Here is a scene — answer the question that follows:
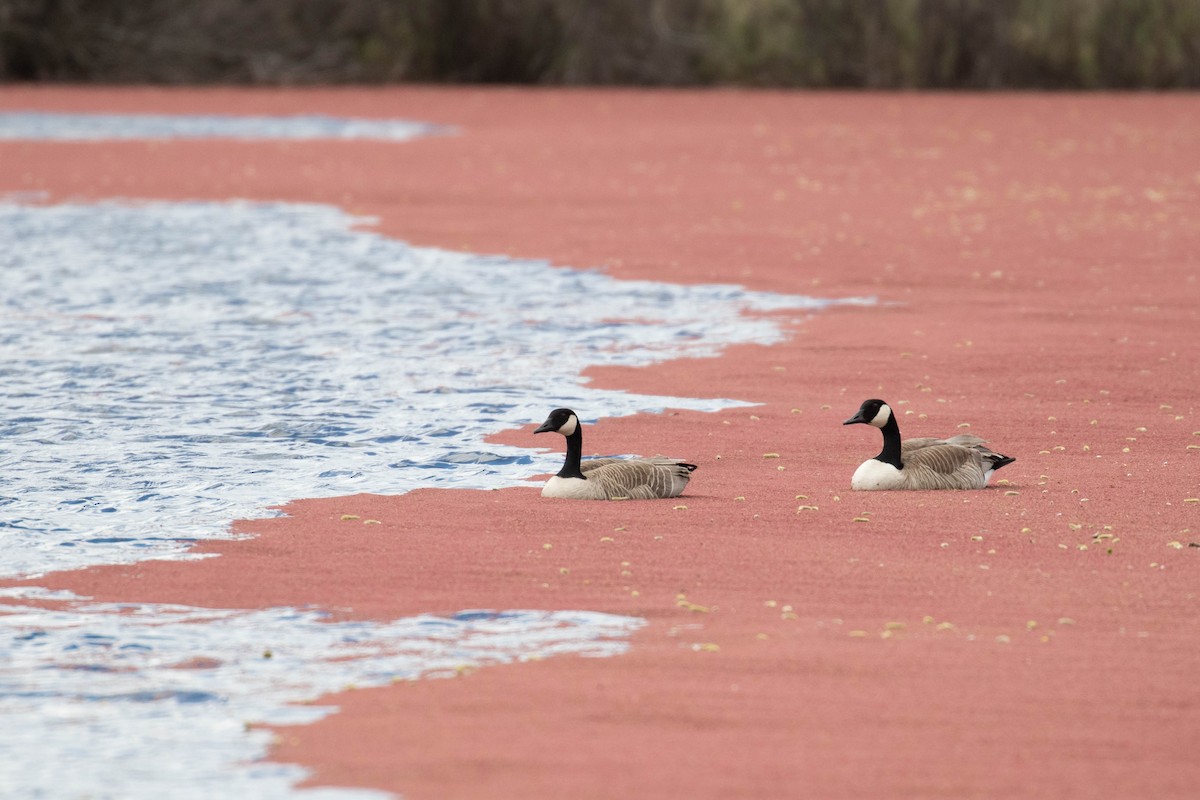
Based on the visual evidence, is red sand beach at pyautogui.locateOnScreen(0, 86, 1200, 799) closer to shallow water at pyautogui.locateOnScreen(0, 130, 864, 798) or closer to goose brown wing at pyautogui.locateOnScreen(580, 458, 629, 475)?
shallow water at pyautogui.locateOnScreen(0, 130, 864, 798)

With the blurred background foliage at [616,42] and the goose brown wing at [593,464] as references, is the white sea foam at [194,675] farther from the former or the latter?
the blurred background foliage at [616,42]

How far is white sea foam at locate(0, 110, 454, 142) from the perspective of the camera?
37.0 meters

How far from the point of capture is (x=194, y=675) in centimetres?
712

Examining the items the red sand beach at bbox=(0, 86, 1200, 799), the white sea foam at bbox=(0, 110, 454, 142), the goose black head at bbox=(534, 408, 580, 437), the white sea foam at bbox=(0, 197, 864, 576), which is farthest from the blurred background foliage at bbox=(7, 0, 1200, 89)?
the goose black head at bbox=(534, 408, 580, 437)

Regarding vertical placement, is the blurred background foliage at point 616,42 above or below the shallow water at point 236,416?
above

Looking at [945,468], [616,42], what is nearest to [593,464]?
[945,468]

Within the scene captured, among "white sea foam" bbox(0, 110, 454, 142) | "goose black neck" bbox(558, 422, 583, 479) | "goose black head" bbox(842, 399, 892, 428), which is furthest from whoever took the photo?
"white sea foam" bbox(0, 110, 454, 142)

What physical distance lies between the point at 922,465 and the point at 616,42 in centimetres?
4061

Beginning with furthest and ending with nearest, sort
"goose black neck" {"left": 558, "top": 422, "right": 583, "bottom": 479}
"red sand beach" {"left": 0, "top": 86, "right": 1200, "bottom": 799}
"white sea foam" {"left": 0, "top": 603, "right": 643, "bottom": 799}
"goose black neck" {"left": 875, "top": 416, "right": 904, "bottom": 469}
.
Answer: "goose black neck" {"left": 875, "top": 416, "right": 904, "bottom": 469}
"goose black neck" {"left": 558, "top": 422, "right": 583, "bottom": 479}
"red sand beach" {"left": 0, "top": 86, "right": 1200, "bottom": 799}
"white sea foam" {"left": 0, "top": 603, "right": 643, "bottom": 799}

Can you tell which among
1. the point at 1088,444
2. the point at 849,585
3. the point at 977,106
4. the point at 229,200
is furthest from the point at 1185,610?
the point at 977,106

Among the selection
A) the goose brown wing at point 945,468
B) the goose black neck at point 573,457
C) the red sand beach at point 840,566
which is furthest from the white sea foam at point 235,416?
the goose brown wing at point 945,468

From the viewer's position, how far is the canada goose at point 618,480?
10016mm

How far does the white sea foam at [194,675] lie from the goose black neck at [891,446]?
2775mm

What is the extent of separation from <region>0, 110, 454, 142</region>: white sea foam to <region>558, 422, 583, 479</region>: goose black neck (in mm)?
26534
